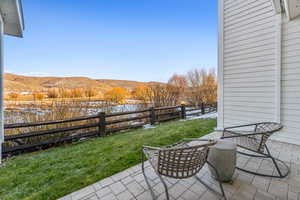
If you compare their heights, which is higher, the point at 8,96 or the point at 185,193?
the point at 8,96

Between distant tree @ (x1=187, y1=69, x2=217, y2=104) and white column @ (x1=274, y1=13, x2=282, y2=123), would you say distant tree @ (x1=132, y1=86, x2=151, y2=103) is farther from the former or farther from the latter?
white column @ (x1=274, y1=13, x2=282, y2=123)

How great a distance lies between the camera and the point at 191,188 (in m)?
1.72

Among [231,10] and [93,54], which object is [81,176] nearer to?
[231,10]

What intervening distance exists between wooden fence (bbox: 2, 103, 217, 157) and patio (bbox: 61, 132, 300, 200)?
8.42ft

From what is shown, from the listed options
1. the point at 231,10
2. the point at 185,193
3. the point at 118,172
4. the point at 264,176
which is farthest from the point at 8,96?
the point at 231,10

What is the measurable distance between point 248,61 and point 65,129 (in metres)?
5.33

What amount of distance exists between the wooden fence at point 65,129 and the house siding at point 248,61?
2967 mm

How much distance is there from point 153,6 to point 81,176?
9197mm

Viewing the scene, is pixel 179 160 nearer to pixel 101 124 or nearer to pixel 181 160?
pixel 181 160

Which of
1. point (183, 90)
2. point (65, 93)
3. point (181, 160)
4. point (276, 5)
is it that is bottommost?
point (181, 160)

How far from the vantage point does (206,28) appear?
31.4 ft

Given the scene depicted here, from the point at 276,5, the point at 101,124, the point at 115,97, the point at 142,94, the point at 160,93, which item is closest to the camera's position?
the point at 276,5

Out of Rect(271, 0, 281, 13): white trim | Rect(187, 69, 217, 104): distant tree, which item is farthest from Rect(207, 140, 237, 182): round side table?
Rect(187, 69, 217, 104): distant tree

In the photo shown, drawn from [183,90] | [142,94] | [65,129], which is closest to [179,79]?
[183,90]
